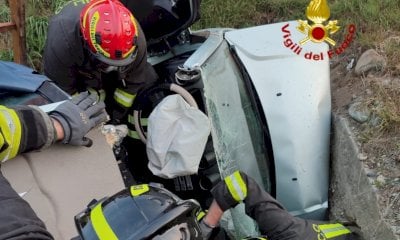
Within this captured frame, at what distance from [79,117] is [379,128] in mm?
1637

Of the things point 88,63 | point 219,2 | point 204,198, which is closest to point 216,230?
point 204,198

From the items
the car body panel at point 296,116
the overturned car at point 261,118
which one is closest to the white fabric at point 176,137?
the overturned car at point 261,118

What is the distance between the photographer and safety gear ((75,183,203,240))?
1.72 metres

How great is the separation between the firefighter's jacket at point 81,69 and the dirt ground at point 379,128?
1218 millimetres

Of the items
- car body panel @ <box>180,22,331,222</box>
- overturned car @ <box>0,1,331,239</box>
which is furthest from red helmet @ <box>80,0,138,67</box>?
car body panel @ <box>180,22,331,222</box>

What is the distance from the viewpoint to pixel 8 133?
205 cm

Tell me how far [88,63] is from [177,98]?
68 cm

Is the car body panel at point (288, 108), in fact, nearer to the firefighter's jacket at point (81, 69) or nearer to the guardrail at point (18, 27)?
the firefighter's jacket at point (81, 69)

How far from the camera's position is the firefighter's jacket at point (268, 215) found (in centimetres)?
246

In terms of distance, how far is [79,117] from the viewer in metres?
2.31

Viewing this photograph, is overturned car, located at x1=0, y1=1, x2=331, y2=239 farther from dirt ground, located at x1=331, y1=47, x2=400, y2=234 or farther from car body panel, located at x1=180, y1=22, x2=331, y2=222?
dirt ground, located at x1=331, y1=47, x2=400, y2=234

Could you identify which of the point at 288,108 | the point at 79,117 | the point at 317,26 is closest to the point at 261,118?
the point at 288,108

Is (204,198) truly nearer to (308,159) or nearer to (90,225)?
(308,159)

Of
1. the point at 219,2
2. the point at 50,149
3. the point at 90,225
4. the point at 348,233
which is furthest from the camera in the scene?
the point at 219,2
